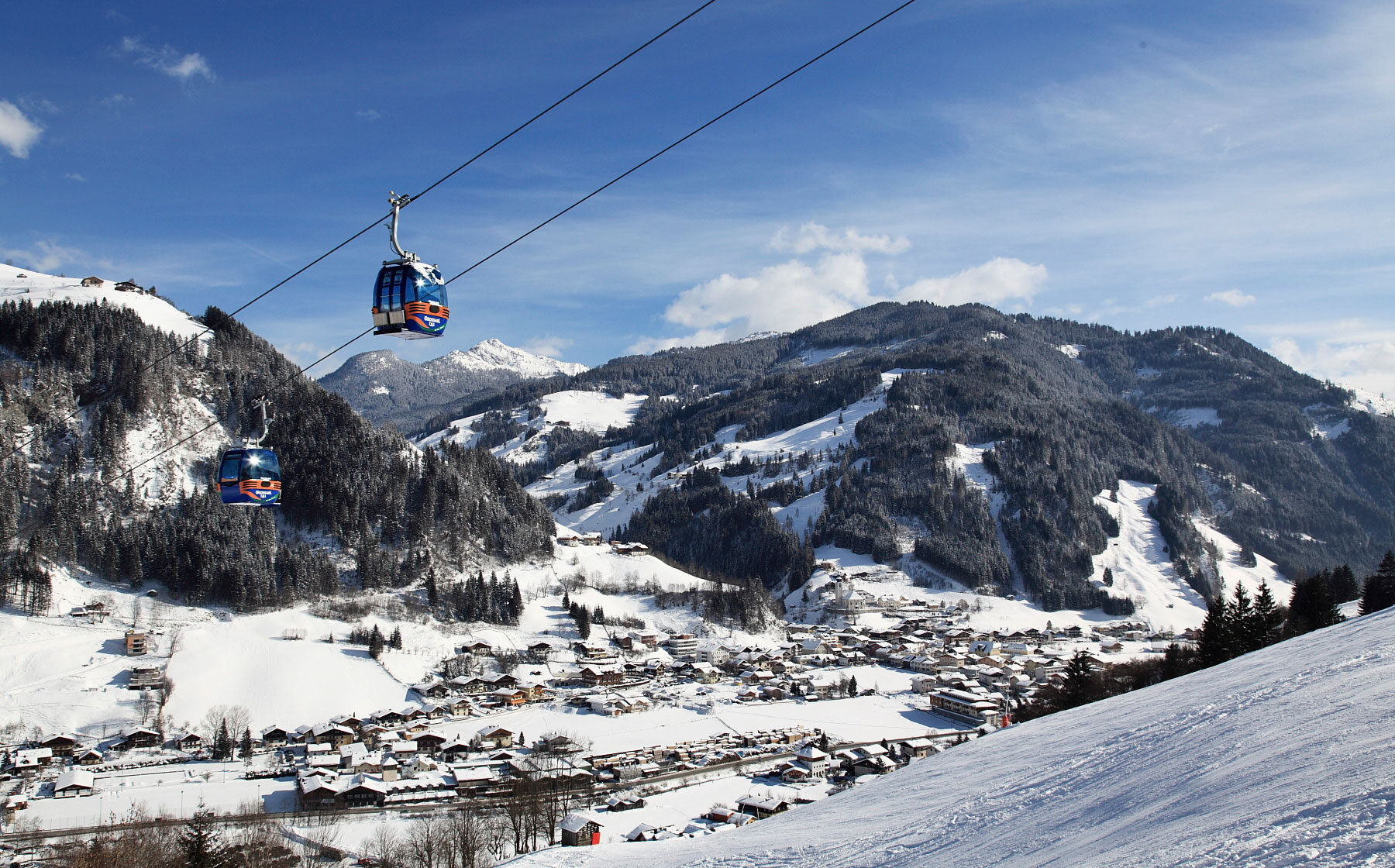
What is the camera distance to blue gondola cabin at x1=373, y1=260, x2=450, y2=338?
12.1 meters

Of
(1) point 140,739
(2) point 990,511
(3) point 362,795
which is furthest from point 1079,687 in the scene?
(2) point 990,511

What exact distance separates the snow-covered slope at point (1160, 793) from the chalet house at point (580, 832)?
621 inches

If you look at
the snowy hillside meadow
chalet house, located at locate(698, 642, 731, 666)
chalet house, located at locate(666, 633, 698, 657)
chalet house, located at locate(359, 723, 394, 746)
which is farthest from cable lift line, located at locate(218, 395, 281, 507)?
the snowy hillside meadow

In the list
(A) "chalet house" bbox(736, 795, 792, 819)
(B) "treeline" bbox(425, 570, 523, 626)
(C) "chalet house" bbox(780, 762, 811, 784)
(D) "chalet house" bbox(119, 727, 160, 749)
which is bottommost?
(C) "chalet house" bbox(780, 762, 811, 784)

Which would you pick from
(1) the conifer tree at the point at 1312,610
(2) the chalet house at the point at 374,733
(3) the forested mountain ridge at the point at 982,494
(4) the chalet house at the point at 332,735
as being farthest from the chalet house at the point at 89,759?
(3) the forested mountain ridge at the point at 982,494

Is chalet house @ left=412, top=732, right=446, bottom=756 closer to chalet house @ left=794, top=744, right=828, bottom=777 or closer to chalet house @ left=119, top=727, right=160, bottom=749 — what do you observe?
chalet house @ left=119, top=727, right=160, bottom=749

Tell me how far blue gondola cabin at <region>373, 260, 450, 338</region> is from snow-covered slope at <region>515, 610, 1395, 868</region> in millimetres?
8840

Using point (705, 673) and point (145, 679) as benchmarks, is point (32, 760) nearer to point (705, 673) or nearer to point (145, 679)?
point (145, 679)

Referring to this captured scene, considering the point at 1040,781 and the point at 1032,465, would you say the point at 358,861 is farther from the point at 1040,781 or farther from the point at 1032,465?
the point at 1032,465

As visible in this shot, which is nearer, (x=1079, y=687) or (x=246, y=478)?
(x=246, y=478)

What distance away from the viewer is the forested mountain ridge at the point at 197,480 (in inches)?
2518

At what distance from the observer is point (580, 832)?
29125mm

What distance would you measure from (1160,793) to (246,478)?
61.4 feet

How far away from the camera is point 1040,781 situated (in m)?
11.5
